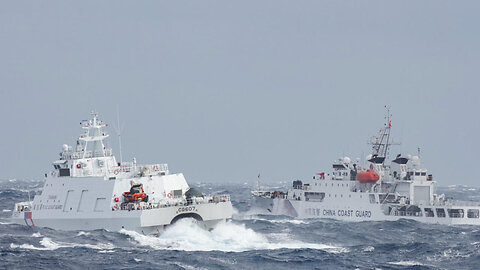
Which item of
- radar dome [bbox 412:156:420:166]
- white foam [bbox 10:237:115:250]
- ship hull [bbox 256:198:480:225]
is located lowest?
white foam [bbox 10:237:115:250]

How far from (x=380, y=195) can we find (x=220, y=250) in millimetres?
37992

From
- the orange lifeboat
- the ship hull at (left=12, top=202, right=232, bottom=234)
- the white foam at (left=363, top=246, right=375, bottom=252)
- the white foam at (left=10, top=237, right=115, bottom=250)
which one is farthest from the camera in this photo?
the orange lifeboat

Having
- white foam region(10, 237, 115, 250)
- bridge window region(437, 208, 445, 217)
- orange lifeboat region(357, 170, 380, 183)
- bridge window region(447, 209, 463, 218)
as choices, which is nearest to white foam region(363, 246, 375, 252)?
white foam region(10, 237, 115, 250)

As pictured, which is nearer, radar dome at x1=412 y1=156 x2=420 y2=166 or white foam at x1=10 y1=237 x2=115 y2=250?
white foam at x1=10 y1=237 x2=115 y2=250

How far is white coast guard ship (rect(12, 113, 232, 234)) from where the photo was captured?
2019 inches

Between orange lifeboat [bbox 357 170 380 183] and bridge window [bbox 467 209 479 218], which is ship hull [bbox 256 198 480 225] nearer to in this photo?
bridge window [bbox 467 209 479 218]

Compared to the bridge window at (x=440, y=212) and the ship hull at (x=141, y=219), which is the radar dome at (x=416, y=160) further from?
the ship hull at (x=141, y=219)

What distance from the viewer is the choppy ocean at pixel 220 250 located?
41.0 metres

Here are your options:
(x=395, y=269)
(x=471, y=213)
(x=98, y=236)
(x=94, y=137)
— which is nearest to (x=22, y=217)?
(x=94, y=137)

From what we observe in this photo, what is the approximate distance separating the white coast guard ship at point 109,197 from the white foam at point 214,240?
906 millimetres

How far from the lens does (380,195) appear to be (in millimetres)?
81062

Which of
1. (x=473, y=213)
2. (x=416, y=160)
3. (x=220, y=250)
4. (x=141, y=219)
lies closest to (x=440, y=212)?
(x=473, y=213)

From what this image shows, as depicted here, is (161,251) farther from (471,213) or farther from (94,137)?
(471,213)

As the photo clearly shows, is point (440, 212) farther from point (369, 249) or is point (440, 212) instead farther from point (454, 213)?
point (369, 249)
